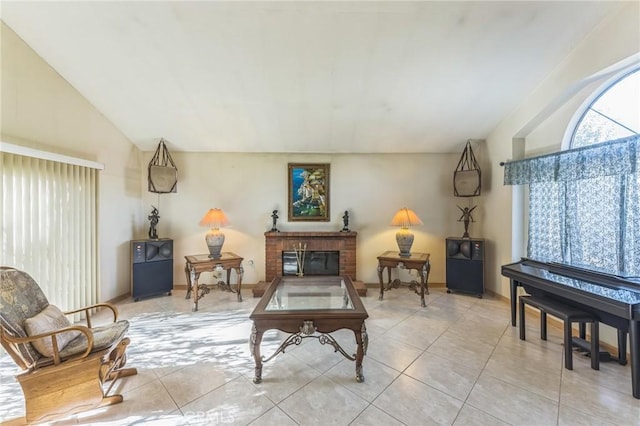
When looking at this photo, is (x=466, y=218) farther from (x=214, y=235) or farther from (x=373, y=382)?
(x=214, y=235)

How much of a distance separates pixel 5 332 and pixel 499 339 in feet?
13.4

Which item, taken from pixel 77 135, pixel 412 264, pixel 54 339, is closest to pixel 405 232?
pixel 412 264

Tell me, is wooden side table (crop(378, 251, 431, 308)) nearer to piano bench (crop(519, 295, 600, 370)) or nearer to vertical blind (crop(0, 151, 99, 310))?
piano bench (crop(519, 295, 600, 370))

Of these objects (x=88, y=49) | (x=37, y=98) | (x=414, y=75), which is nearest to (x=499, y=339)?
(x=414, y=75)

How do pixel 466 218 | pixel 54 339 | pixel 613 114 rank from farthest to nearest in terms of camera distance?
pixel 466 218
pixel 613 114
pixel 54 339

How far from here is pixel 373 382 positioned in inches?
75.0

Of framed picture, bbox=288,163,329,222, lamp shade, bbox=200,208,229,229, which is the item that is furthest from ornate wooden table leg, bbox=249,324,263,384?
framed picture, bbox=288,163,329,222

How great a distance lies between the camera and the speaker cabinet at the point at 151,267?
143 inches

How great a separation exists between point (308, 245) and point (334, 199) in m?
0.98

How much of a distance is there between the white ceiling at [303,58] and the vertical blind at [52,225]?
3.68 ft

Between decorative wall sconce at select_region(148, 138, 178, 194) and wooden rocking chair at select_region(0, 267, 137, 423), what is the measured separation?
2.30 metres

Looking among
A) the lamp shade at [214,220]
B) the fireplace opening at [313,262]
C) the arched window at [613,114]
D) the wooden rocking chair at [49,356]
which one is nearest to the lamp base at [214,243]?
the lamp shade at [214,220]

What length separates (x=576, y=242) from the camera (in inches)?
108

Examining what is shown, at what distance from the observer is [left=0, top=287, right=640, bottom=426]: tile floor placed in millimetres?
1597
